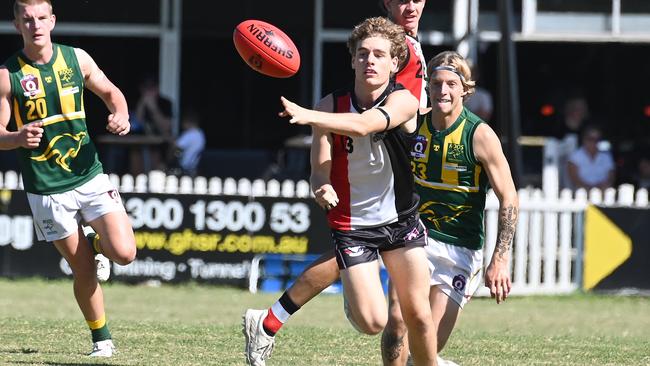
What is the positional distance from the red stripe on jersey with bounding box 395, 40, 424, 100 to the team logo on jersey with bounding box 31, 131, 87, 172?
2028mm

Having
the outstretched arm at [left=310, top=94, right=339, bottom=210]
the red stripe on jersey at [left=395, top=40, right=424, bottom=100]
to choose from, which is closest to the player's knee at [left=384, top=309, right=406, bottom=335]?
the outstretched arm at [left=310, top=94, right=339, bottom=210]

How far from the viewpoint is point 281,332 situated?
9422 millimetres

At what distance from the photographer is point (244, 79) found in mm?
18391

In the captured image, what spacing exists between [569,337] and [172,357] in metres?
3.61

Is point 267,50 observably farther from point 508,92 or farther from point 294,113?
point 508,92

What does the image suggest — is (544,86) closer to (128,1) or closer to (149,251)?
(128,1)

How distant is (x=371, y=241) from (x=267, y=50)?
1.16 m

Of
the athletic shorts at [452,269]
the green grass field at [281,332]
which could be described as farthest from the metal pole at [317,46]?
the athletic shorts at [452,269]

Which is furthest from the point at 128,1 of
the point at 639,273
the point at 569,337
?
the point at 569,337

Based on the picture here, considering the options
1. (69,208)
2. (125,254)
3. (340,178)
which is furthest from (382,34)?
(69,208)

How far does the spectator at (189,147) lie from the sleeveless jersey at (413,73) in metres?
9.37

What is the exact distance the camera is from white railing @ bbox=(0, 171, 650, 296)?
45.5 feet

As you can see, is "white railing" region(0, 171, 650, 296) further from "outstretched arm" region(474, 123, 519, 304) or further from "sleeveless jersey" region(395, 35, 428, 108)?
"outstretched arm" region(474, 123, 519, 304)

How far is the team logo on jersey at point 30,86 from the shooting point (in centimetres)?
747
